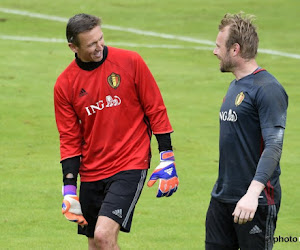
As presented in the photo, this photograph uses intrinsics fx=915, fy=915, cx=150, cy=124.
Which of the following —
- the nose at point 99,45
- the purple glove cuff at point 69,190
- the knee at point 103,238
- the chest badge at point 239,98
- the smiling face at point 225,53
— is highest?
the smiling face at point 225,53

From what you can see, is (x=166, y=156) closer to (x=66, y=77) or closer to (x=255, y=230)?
Answer: (x=66, y=77)

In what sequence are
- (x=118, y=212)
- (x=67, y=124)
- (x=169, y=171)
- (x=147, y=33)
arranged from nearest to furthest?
(x=118, y=212)
(x=169, y=171)
(x=67, y=124)
(x=147, y=33)

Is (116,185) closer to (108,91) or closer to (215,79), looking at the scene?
(108,91)

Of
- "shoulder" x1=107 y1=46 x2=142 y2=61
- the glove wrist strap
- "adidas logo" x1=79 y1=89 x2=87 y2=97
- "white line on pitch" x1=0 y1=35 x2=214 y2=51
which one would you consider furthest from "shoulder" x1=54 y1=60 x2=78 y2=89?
"white line on pitch" x1=0 y1=35 x2=214 y2=51

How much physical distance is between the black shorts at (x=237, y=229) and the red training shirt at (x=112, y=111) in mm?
1203

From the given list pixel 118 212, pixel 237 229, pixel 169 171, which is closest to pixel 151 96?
pixel 169 171

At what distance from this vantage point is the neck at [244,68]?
7.07 metres

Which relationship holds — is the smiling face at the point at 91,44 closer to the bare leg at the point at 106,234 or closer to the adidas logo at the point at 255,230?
the bare leg at the point at 106,234

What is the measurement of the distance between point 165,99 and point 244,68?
39.7 feet

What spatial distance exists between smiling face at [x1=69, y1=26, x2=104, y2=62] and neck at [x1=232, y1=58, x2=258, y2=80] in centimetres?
147

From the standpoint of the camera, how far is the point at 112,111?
8.16m

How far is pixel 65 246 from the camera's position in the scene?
10445mm

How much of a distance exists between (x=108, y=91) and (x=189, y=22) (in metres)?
20.7

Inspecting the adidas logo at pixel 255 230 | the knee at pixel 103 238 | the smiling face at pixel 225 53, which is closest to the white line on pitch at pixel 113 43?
the knee at pixel 103 238
